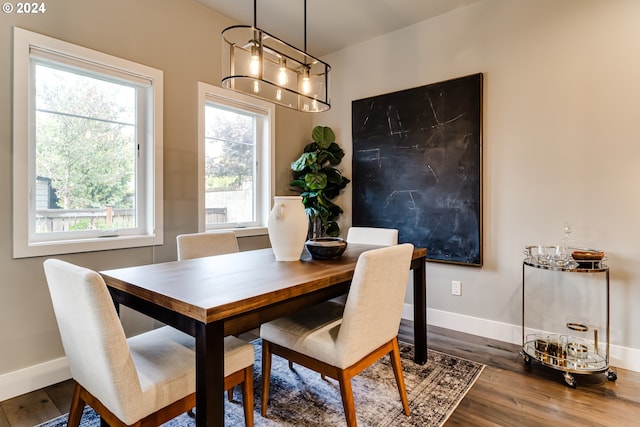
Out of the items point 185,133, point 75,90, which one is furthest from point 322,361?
point 75,90

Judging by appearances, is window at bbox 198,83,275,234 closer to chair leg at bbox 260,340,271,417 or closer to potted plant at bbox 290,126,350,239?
potted plant at bbox 290,126,350,239

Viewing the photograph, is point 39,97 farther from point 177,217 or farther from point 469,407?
point 469,407

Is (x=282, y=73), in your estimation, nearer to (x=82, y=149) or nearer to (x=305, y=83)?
(x=305, y=83)

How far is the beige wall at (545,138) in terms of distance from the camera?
7.27 ft

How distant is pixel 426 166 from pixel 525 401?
1871 millimetres

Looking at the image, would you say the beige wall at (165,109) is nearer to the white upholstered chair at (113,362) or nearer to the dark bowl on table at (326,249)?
the white upholstered chair at (113,362)

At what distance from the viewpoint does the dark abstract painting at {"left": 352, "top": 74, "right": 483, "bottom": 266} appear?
2.79 metres

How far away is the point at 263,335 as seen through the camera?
5.71 ft

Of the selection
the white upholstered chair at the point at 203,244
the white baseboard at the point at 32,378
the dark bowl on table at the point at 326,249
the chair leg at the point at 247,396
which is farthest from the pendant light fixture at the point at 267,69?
the white baseboard at the point at 32,378

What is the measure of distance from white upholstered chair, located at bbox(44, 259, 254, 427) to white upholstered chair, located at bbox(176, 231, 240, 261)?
2.59ft

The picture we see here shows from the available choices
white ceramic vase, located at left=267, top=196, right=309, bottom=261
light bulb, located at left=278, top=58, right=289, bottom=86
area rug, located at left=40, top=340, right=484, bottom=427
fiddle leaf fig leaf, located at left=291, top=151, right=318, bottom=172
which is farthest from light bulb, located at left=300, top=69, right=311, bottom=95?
area rug, located at left=40, top=340, right=484, bottom=427

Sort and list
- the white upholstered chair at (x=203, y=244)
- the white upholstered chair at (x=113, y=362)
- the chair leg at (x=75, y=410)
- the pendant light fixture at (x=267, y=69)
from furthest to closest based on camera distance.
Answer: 1. the white upholstered chair at (x=203, y=244)
2. the pendant light fixture at (x=267, y=69)
3. the chair leg at (x=75, y=410)
4. the white upholstered chair at (x=113, y=362)

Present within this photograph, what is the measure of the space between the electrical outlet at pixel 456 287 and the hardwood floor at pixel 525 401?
27.1 inches

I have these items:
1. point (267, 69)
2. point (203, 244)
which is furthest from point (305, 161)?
point (267, 69)
